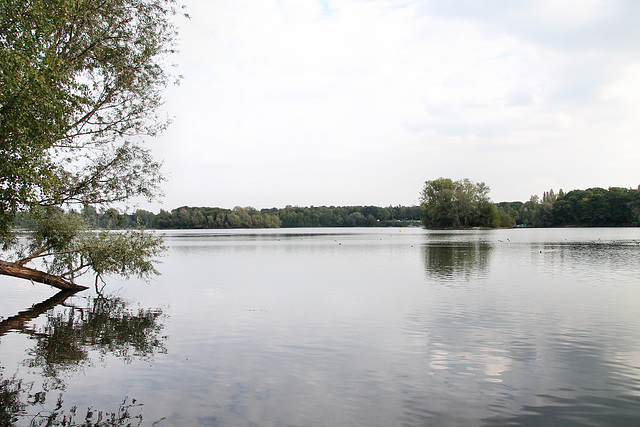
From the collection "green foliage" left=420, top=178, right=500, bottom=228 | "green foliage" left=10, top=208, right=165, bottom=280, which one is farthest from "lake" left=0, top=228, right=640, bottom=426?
"green foliage" left=420, top=178, right=500, bottom=228

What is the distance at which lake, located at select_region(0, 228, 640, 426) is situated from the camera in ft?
27.3

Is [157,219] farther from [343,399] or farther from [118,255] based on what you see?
[343,399]

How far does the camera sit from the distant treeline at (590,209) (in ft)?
465

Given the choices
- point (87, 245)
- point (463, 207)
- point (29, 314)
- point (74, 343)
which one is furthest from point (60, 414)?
point (463, 207)

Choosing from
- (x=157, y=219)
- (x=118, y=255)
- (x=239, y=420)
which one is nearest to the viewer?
(x=239, y=420)

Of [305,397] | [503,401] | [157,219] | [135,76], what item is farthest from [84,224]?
[157,219]

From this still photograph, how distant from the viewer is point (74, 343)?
43.8 ft

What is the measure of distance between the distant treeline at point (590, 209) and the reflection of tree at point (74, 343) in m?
146

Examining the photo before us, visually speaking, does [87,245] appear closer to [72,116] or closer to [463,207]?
[72,116]

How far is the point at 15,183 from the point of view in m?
12.1

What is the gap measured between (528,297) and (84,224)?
21400 millimetres

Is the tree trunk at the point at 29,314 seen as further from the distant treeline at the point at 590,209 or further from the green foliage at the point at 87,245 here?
the distant treeline at the point at 590,209

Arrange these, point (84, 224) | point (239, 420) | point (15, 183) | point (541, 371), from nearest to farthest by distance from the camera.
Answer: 1. point (239, 420)
2. point (541, 371)
3. point (15, 183)
4. point (84, 224)

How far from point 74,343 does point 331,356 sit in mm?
7725
